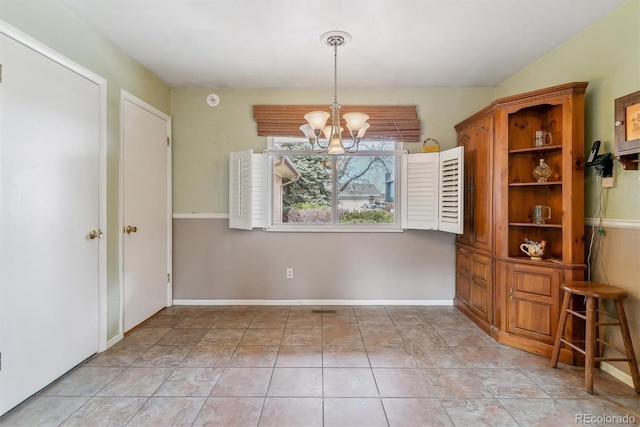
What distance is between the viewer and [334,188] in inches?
137

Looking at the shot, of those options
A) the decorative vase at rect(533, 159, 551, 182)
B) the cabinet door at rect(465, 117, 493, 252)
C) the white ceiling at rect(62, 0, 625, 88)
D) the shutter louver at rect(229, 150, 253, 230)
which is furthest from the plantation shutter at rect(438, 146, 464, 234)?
the shutter louver at rect(229, 150, 253, 230)

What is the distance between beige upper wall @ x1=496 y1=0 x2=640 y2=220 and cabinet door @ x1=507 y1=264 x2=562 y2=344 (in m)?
0.58

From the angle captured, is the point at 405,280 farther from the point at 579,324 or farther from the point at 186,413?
the point at 186,413

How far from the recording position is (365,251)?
3.45 m

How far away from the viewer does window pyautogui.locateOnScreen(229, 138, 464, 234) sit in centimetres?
329

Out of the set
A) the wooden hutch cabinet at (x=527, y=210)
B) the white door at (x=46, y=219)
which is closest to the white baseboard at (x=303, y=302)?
the wooden hutch cabinet at (x=527, y=210)

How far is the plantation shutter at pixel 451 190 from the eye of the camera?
2.87 meters

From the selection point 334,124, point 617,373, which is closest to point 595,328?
point 617,373

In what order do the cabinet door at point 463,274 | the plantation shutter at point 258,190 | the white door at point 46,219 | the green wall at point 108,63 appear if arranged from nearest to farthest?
the white door at point 46,219 < the green wall at point 108,63 < the cabinet door at point 463,274 < the plantation shutter at point 258,190

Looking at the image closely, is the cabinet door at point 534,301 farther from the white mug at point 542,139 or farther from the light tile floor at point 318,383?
the white mug at point 542,139

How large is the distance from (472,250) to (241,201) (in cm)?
247

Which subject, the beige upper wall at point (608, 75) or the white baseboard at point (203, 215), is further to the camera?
the white baseboard at point (203, 215)

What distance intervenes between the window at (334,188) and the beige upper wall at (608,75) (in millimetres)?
1638

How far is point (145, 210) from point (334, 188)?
1979 millimetres
